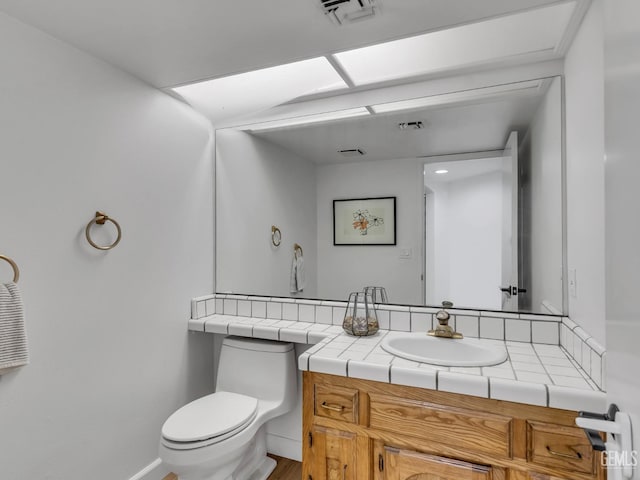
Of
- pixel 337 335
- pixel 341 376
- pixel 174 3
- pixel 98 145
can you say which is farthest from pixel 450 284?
pixel 98 145

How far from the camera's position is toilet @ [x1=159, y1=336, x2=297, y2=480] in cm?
146

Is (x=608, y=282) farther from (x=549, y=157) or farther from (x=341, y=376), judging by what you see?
(x=549, y=157)

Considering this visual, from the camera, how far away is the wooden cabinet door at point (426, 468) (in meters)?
1.19

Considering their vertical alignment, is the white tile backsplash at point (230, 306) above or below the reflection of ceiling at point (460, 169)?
below

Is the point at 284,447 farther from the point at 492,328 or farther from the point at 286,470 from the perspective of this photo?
the point at 492,328

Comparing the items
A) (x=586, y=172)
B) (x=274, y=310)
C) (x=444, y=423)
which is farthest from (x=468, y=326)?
(x=274, y=310)

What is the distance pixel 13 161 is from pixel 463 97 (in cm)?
191

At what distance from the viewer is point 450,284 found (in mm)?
1778

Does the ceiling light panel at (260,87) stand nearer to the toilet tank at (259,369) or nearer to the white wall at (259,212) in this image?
the white wall at (259,212)

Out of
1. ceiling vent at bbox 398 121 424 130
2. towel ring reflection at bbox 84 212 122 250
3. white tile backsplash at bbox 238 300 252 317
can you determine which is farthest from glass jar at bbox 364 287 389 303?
towel ring reflection at bbox 84 212 122 250

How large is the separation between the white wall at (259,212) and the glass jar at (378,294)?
0.38 meters

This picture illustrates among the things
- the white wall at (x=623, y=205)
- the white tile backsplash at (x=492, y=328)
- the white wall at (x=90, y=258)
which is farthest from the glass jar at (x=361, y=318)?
the white wall at (x=623, y=205)

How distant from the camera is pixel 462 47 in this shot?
5.13 ft

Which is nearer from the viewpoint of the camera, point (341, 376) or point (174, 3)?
point (174, 3)
